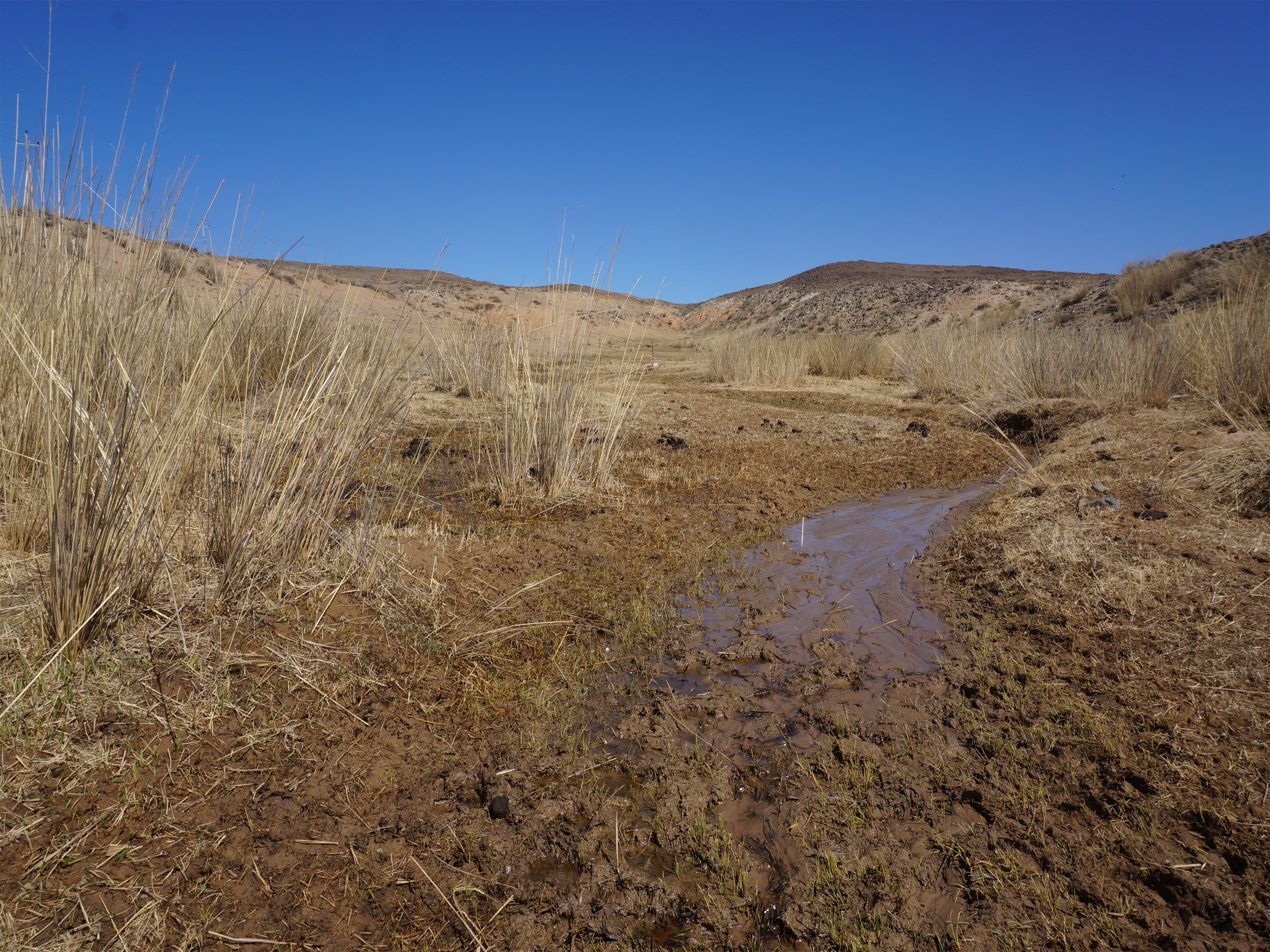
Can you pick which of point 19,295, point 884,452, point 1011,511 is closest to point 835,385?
point 884,452

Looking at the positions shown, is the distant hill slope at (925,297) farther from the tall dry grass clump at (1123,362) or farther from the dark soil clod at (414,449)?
the dark soil clod at (414,449)

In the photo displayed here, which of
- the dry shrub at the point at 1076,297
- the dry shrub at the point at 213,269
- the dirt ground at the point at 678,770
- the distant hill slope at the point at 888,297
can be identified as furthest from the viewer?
the distant hill slope at the point at 888,297

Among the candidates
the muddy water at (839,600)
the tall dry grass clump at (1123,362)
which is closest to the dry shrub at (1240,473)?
the tall dry grass clump at (1123,362)

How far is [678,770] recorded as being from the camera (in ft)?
6.39

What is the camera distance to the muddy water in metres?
2.74

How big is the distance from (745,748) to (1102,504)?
133 inches

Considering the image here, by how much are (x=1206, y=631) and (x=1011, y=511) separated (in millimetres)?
1976

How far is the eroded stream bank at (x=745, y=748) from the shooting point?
1.52 m

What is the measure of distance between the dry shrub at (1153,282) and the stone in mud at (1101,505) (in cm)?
1393

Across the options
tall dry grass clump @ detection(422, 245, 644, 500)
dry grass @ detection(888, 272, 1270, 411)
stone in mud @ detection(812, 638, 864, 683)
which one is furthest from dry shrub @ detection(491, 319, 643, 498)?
dry grass @ detection(888, 272, 1270, 411)

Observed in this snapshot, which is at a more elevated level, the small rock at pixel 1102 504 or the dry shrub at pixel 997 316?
the dry shrub at pixel 997 316

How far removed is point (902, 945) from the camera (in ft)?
4.58

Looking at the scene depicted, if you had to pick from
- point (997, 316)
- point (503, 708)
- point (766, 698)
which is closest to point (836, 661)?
point (766, 698)

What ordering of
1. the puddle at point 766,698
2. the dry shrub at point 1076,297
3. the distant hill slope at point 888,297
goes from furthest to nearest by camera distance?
the distant hill slope at point 888,297, the dry shrub at point 1076,297, the puddle at point 766,698
